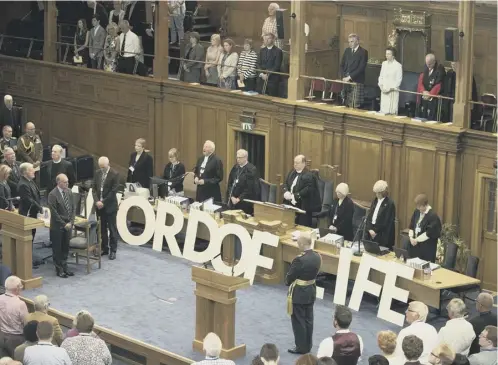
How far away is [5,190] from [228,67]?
4.51 metres

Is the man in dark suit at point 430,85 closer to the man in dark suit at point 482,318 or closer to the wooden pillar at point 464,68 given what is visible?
the wooden pillar at point 464,68

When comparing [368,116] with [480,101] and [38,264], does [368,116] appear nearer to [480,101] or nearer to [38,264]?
[480,101]

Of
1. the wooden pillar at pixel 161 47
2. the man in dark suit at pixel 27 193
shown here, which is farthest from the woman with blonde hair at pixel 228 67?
the man in dark suit at pixel 27 193

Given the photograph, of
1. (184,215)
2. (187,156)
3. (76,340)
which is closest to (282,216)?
(184,215)

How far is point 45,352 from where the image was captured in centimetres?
1104

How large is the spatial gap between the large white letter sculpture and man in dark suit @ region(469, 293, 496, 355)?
4162mm

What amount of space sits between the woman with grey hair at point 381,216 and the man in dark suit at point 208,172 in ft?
8.90

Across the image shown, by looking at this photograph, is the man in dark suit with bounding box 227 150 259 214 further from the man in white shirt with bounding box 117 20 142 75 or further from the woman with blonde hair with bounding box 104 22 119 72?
the woman with blonde hair with bounding box 104 22 119 72

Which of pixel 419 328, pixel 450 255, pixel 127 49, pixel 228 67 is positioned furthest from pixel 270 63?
pixel 419 328

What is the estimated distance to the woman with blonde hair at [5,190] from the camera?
1708 cm

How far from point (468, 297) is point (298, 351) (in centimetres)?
268

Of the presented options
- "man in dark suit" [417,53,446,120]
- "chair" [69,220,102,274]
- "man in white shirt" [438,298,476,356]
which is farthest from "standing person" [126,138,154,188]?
"man in white shirt" [438,298,476,356]

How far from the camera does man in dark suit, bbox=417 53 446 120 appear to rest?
17297 mm

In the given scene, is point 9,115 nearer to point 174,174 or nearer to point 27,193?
point 174,174
